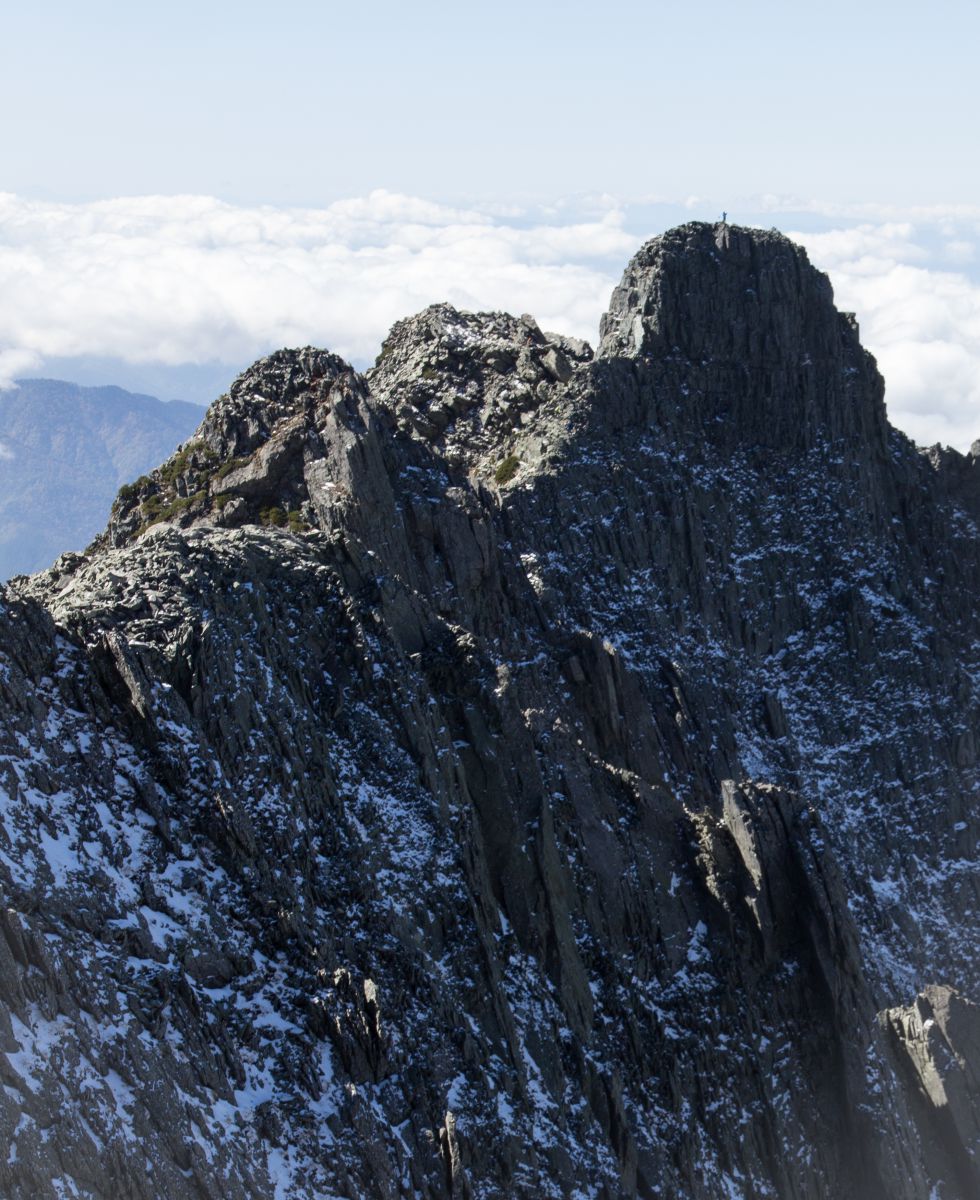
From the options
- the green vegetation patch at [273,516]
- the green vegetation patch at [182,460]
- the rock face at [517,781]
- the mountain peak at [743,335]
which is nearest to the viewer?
the rock face at [517,781]

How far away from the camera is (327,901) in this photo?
85625mm

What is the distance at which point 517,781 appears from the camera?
99.2 metres

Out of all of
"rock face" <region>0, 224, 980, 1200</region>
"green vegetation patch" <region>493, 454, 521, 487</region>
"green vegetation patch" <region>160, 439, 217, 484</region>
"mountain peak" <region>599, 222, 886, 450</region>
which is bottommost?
"rock face" <region>0, 224, 980, 1200</region>

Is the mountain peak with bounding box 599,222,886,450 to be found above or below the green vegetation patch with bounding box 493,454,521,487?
above

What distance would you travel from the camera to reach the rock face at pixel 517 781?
Answer: 77.8 m

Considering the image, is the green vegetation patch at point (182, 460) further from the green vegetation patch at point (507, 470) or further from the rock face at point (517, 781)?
the green vegetation patch at point (507, 470)

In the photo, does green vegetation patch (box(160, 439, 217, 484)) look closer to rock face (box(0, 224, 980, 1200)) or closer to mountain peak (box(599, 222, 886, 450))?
rock face (box(0, 224, 980, 1200))

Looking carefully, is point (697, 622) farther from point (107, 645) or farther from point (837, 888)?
point (107, 645)

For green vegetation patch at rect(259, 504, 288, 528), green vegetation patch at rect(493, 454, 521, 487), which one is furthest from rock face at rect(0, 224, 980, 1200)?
green vegetation patch at rect(493, 454, 521, 487)

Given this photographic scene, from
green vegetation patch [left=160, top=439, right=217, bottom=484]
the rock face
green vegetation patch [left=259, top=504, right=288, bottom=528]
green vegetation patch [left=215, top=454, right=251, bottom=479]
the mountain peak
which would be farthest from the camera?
the mountain peak

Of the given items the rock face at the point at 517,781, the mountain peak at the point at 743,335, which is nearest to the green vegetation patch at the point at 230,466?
the rock face at the point at 517,781

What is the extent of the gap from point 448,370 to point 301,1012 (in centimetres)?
8451

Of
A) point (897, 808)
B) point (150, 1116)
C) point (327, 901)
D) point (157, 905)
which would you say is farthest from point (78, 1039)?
point (897, 808)

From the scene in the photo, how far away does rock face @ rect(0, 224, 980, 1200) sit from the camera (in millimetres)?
77812
